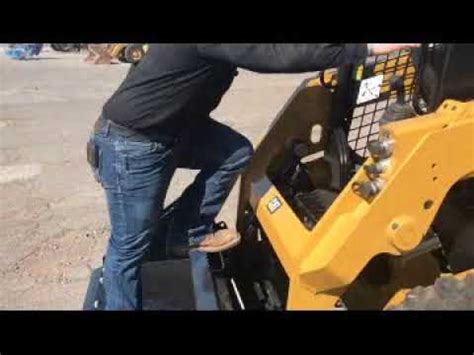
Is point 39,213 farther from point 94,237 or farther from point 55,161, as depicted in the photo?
point 55,161

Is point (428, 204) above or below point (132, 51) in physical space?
below

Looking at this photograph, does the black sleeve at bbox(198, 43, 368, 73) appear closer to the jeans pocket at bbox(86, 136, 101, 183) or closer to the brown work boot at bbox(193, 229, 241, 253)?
the jeans pocket at bbox(86, 136, 101, 183)

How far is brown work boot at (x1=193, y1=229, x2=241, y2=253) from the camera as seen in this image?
11.2 feet

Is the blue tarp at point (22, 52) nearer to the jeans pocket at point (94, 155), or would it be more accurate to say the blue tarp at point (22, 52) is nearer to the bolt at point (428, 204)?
the jeans pocket at point (94, 155)

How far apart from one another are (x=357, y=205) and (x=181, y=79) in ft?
2.90

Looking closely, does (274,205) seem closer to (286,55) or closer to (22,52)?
(286,55)

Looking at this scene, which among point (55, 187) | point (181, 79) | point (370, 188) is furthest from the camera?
point (55, 187)

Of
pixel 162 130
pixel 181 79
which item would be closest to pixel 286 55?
pixel 181 79

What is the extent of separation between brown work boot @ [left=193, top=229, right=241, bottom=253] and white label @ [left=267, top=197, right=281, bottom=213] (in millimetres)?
339

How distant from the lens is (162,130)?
2.95m

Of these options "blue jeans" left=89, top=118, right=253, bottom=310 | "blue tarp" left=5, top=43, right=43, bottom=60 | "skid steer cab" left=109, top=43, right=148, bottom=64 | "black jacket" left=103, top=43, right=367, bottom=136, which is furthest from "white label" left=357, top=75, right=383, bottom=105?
"blue tarp" left=5, top=43, right=43, bottom=60

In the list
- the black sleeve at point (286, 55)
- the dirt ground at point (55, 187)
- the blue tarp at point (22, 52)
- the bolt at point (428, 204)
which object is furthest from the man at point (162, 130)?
the blue tarp at point (22, 52)

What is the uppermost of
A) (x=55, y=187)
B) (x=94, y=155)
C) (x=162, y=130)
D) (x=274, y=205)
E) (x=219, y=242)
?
(x=162, y=130)
